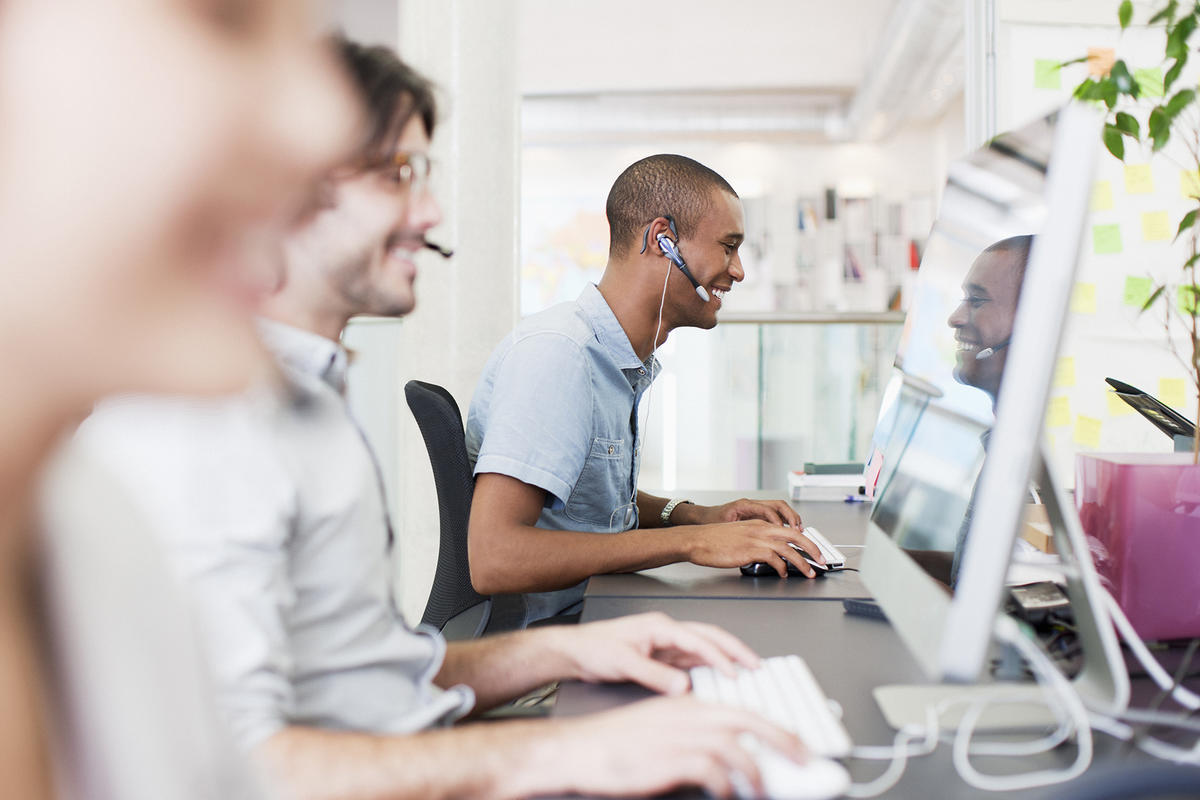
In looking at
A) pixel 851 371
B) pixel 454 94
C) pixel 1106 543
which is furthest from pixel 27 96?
pixel 851 371

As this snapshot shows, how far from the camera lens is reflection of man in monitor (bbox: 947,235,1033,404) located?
97cm

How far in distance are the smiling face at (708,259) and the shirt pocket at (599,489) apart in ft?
1.12

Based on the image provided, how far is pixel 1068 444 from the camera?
2.48 m

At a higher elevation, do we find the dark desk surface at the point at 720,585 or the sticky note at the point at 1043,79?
the sticky note at the point at 1043,79

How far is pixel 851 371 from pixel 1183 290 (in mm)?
2205

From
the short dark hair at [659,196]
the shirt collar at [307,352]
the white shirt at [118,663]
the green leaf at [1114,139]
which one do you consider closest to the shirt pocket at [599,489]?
the short dark hair at [659,196]

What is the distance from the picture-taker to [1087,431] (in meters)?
2.47

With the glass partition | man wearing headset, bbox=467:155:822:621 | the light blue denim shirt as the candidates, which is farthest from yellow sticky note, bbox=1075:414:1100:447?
the light blue denim shirt

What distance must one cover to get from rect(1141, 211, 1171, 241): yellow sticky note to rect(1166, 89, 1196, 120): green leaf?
1563mm

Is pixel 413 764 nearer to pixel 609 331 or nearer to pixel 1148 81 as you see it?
pixel 609 331

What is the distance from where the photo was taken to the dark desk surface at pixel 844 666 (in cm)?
70

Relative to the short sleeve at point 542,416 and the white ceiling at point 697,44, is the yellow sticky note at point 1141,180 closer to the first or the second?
Answer: the short sleeve at point 542,416

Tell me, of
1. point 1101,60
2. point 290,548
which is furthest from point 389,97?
point 1101,60

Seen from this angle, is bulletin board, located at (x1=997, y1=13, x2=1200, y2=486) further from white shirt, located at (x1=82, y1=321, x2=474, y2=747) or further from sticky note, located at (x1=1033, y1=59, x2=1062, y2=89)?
white shirt, located at (x1=82, y1=321, x2=474, y2=747)
